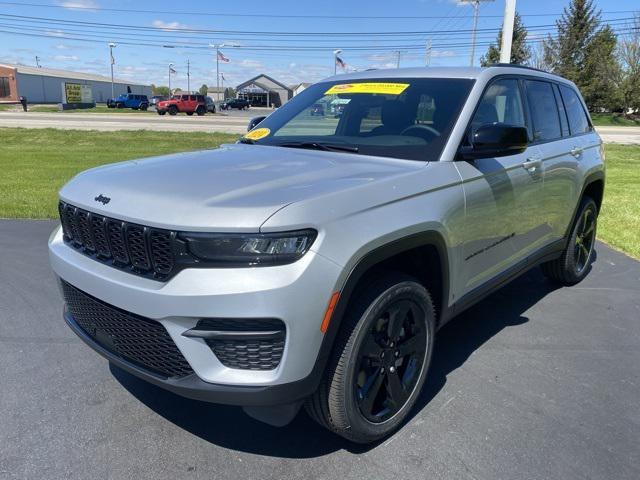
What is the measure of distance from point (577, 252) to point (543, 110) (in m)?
1.60

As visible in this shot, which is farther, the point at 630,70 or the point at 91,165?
the point at 630,70

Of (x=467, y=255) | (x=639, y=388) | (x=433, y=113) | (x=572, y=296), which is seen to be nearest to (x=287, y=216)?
(x=467, y=255)

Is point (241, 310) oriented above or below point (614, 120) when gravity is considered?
above

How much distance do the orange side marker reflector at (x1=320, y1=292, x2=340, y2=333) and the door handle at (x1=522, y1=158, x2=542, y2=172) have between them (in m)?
2.08

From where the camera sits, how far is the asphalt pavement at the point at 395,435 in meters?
2.64

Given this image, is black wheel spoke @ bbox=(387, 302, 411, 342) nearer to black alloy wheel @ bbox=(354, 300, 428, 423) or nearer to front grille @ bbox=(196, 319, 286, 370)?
black alloy wheel @ bbox=(354, 300, 428, 423)

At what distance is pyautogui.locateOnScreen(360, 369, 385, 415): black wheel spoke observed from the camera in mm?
2672

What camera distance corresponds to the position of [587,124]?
214 inches

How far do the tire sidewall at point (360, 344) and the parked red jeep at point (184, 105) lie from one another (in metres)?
49.4

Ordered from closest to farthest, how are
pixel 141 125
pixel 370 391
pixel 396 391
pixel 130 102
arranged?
pixel 370 391
pixel 396 391
pixel 141 125
pixel 130 102

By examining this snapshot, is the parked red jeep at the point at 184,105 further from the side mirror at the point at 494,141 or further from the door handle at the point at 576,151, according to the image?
the side mirror at the point at 494,141

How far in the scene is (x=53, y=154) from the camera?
14.9 m

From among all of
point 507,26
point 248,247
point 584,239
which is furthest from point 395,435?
point 507,26

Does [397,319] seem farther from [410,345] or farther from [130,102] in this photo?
[130,102]
